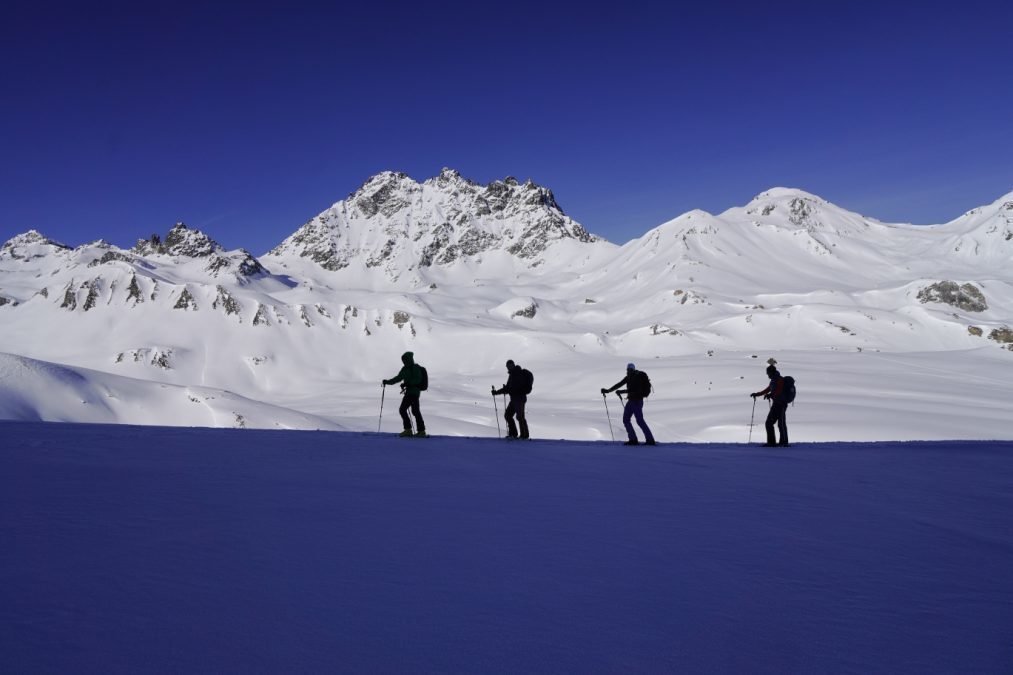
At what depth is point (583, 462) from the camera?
11664 mm

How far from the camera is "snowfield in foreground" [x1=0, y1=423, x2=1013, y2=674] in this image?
3.76m

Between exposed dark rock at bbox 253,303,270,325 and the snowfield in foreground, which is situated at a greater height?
exposed dark rock at bbox 253,303,270,325

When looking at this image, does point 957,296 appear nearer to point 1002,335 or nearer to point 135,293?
point 1002,335

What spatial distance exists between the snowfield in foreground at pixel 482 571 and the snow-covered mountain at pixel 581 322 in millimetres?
23834

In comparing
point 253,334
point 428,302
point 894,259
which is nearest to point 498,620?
point 253,334

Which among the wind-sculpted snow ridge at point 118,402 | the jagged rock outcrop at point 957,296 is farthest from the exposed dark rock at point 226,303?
the jagged rock outcrop at point 957,296

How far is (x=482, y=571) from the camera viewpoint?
16.9ft

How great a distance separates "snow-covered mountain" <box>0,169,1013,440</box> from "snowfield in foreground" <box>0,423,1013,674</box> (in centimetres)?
2383

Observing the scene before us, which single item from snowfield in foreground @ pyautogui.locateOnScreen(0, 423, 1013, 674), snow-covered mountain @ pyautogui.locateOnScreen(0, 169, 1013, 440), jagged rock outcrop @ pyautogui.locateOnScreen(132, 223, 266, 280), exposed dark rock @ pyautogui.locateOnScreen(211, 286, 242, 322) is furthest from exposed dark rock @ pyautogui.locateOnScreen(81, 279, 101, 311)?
snowfield in foreground @ pyautogui.locateOnScreen(0, 423, 1013, 674)

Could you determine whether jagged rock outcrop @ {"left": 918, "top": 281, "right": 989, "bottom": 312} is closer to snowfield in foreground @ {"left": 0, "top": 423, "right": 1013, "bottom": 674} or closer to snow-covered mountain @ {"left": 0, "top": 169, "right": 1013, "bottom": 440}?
snow-covered mountain @ {"left": 0, "top": 169, "right": 1013, "bottom": 440}

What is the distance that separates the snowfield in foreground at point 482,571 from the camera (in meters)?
3.76

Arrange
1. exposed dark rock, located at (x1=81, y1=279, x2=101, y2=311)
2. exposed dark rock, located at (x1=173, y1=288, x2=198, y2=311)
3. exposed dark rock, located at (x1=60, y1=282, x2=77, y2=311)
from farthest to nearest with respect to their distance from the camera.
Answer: exposed dark rock, located at (x1=60, y1=282, x2=77, y2=311)
exposed dark rock, located at (x1=81, y1=279, x2=101, y2=311)
exposed dark rock, located at (x1=173, y1=288, x2=198, y2=311)

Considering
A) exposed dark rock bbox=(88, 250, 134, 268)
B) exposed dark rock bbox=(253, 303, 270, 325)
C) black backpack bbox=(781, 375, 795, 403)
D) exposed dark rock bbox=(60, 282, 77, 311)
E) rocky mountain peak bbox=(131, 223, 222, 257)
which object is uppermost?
rocky mountain peak bbox=(131, 223, 222, 257)

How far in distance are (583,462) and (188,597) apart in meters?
8.30
